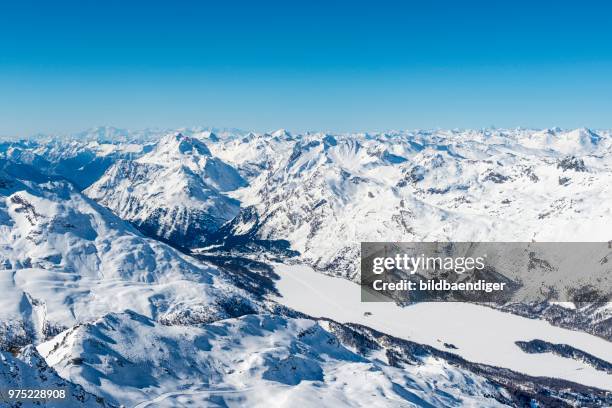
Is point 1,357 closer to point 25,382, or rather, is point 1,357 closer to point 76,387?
point 25,382

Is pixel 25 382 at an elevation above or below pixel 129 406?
above

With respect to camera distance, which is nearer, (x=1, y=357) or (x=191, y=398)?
(x=1, y=357)

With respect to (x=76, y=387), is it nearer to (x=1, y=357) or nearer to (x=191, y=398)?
(x=1, y=357)

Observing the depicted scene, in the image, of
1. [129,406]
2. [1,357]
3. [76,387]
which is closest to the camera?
[1,357]

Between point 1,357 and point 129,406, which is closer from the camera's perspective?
point 1,357

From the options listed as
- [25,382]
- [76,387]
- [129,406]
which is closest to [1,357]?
[25,382]

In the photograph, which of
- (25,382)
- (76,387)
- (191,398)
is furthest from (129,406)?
(25,382)

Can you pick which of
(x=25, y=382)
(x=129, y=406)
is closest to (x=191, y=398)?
(x=129, y=406)

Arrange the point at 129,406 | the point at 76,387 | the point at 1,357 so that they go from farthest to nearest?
the point at 129,406, the point at 76,387, the point at 1,357

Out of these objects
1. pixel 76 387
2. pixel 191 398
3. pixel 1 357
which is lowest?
pixel 191 398
